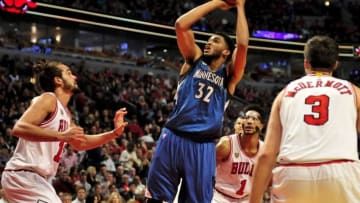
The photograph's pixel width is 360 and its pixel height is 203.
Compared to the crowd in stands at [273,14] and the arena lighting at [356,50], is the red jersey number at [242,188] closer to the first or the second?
the crowd in stands at [273,14]

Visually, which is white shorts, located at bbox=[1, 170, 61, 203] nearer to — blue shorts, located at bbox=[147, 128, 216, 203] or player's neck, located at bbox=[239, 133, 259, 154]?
blue shorts, located at bbox=[147, 128, 216, 203]

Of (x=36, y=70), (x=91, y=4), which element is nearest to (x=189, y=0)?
(x=91, y=4)

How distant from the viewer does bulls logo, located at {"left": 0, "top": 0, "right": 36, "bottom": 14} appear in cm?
2348

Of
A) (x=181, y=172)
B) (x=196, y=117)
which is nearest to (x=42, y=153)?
(x=181, y=172)

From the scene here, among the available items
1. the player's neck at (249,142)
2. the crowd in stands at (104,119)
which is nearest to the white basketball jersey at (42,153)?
the player's neck at (249,142)

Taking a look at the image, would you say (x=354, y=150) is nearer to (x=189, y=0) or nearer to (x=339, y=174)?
(x=339, y=174)

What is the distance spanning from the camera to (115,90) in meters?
22.5

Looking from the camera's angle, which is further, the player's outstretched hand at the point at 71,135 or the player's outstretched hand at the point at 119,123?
the player's outstretched hand at the point at 119,123

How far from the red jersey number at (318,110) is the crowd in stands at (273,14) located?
2504 centimetres

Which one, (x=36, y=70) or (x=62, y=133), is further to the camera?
(x=36, y=70)

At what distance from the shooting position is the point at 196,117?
5871 mm

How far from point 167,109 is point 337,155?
18346 millimetres

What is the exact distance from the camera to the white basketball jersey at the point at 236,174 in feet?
25.0

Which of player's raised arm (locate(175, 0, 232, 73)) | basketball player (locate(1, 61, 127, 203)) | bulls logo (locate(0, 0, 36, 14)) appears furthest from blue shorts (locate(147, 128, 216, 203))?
bulls logo (locate(0, 0, 36, 14))
